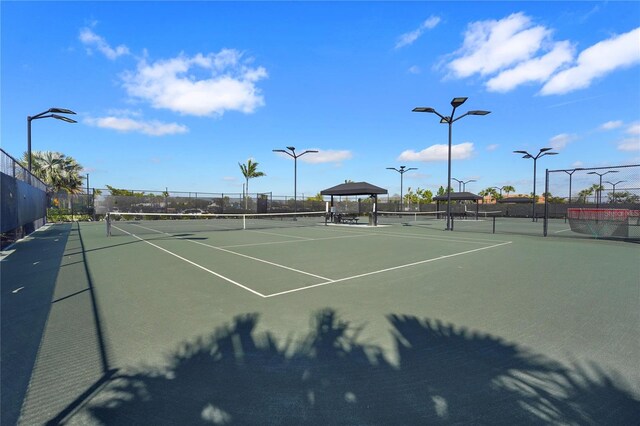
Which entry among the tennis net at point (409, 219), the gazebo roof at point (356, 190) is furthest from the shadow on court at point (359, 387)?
the tennis net at point (409, 219)

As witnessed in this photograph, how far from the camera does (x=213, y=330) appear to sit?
416 cm

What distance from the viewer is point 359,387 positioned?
2.89 m

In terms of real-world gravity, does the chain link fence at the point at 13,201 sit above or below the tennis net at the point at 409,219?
above

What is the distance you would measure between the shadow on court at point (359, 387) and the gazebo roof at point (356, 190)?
1892 cm

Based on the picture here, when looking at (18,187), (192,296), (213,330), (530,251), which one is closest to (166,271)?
(192,296)

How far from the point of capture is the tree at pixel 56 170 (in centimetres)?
3444

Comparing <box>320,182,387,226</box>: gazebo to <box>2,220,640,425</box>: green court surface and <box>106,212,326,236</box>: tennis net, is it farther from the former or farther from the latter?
<box>2,220,640,425</box>: green court surface

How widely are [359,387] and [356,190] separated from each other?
20.6 m

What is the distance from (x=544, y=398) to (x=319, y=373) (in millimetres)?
1907

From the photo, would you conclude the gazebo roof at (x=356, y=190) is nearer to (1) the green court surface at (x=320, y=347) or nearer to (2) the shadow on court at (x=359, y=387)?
(1) the green court surface at (x=320, y=347)

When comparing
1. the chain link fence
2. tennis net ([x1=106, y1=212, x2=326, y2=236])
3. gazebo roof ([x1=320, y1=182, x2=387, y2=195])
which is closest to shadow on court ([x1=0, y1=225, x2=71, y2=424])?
the chain link fence

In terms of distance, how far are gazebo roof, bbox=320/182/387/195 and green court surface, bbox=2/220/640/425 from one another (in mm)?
15009

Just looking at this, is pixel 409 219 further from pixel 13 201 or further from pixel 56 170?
pixel 56 170

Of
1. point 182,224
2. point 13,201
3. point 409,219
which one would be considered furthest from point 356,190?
point 13,201
